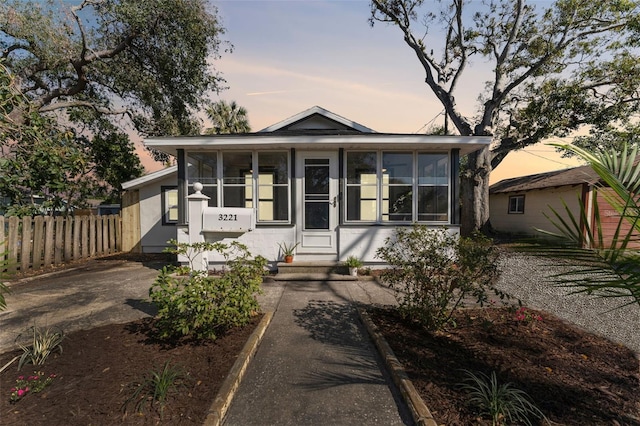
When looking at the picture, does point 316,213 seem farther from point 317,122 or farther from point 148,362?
point 148,362

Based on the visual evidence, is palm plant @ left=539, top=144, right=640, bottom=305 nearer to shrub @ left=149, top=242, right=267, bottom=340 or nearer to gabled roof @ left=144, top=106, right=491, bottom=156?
shrub @ left=149, top=242, right=267, bottom=340

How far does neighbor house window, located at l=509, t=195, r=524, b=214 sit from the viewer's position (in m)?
15.0

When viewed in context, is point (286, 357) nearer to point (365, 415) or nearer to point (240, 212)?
point (365, 415)

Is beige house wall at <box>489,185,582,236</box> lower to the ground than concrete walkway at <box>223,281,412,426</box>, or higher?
higher

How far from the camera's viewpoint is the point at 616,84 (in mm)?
12352

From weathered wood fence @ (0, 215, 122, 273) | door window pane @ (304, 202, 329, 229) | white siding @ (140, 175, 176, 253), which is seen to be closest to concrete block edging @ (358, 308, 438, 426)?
door window pane @ (304, 202, 329, 229)

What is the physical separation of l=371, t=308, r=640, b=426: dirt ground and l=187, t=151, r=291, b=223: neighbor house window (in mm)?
4054

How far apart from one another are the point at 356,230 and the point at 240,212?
3115 mm

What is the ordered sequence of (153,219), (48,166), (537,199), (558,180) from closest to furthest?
(48,166), (153,219), (558,180), (537,199)

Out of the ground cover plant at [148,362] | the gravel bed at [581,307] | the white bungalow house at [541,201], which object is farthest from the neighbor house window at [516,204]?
the ground cover plant at [148,362]

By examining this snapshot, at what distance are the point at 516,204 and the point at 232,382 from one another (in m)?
17.9

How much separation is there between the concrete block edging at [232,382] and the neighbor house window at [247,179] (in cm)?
386

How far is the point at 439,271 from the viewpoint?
11.0 feet

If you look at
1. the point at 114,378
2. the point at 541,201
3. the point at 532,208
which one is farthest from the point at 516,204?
the point at 114,378
